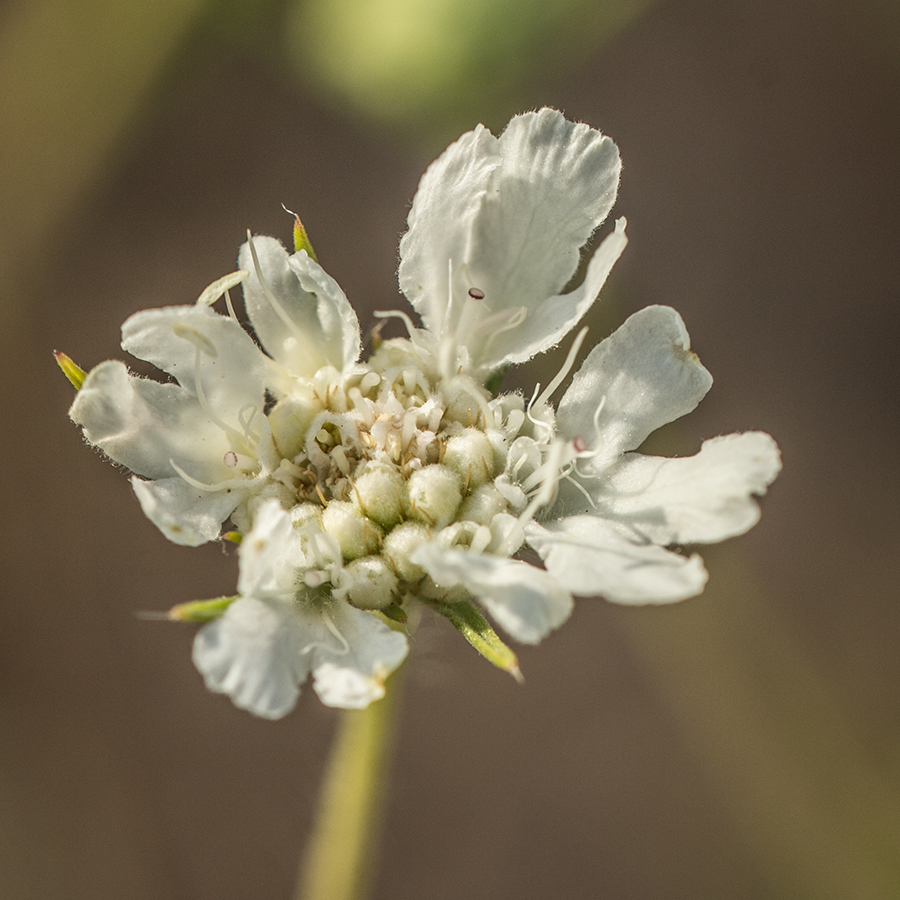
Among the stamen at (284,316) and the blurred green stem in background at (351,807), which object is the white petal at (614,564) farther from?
the blurred green stem in background at (351,807)

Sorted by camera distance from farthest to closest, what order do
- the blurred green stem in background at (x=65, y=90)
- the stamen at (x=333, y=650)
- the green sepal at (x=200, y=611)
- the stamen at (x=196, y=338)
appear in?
the blurred green stem in background at (x=65, y=90) → the stamen at (x=196, y=338) → the stamen at (x=333, y=650) → the green sepal at (x=200, y=611)

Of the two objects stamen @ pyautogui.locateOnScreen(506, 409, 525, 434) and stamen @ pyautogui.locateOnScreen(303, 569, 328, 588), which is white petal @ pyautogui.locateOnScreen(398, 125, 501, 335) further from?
stamen @ pyautogui.locateOnScreen(303, 569, 328, 588)

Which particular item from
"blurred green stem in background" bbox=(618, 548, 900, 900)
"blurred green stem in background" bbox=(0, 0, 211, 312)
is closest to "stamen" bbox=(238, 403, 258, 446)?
"blurred green stem in background" bbox=(618, 548, 900, 900)

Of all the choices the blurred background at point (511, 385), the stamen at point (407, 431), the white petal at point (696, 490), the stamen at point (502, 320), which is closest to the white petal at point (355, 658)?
the stamen at point (407, 431)

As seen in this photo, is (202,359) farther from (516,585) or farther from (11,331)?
(11,331)

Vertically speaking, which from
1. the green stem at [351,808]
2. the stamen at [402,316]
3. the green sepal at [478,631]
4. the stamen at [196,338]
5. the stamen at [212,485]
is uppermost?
the stamen at [402,316]

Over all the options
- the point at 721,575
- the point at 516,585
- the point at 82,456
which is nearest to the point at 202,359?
the point at 516,585
